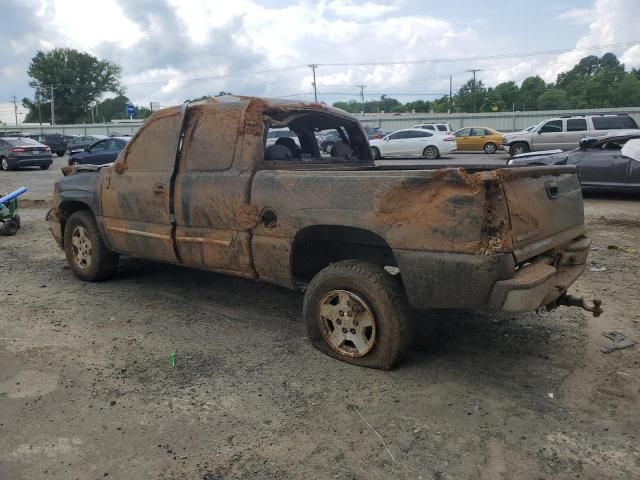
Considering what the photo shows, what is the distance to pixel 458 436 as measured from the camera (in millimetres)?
→ 2953

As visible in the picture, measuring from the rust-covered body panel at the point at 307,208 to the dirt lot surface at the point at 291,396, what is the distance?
60cm

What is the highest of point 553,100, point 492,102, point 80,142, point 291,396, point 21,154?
point 492,102

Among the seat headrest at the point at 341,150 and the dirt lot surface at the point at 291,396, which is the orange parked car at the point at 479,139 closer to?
the dirt lot surface at the point at 291,396

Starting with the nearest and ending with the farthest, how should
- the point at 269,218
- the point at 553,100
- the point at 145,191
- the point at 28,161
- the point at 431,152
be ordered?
the point at 269,218, the point at 145,191, the point at 28,161, the point at 431,152, the point at 553,100

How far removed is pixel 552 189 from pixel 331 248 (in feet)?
5.43

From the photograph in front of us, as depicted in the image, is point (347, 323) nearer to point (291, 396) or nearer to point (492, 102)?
point (291, 396)

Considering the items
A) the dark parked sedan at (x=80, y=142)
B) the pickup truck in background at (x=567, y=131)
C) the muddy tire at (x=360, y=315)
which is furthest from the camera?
the dark parked sedan at (x=80, y=142)

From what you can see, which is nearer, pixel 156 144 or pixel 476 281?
pixel 476 281

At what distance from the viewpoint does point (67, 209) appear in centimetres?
615

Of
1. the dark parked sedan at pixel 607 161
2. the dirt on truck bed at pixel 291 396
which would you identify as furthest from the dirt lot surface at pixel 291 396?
the dark parked sedan at pixel 607 161

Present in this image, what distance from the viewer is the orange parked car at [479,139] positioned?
1176 inches

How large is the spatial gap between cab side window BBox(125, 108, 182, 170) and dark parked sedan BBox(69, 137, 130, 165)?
15.3 m

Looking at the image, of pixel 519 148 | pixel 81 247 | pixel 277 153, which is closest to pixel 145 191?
pixel 277 153

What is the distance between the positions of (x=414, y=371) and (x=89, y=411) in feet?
6.71
